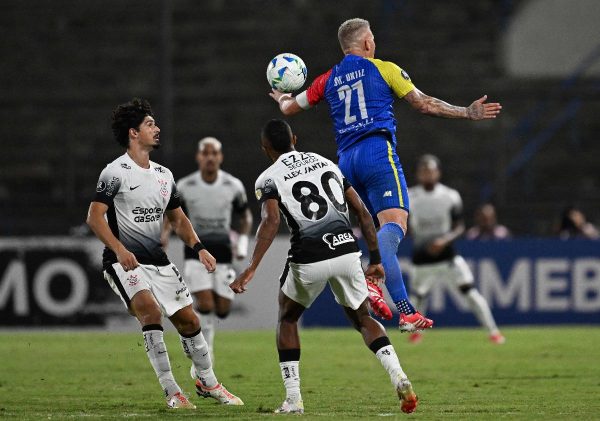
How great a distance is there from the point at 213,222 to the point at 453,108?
216 inches

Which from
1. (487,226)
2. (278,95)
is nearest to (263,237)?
(278,95)

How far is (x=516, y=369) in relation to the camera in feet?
42.5

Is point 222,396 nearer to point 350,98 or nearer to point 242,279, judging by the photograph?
point 242,279

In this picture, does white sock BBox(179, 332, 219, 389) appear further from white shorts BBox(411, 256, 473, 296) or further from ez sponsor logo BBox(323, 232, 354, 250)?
white shorts BBox(411, 256, 473, 296)

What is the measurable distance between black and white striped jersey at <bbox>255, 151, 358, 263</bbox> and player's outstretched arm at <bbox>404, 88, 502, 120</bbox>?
117 centimetres

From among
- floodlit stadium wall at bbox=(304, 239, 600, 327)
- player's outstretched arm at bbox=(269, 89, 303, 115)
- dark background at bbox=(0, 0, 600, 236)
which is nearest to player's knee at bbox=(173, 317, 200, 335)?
player's outstretched arm at bbox=(269, 89, 303, 115)

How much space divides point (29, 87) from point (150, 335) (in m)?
16.1

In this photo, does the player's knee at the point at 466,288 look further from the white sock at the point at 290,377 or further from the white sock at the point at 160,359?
the white sock at the point at 290,377

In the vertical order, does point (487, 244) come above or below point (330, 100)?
below

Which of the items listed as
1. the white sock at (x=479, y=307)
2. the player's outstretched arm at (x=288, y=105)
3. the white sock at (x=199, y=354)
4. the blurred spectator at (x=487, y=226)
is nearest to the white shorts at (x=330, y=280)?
the white sock at (x=199, y=354)

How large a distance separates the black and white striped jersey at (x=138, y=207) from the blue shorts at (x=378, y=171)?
1.48 metres

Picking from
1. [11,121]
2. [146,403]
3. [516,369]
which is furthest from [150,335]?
[11,121]

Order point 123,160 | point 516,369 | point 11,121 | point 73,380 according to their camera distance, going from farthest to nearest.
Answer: point 11,121, point 516,369, point 73,380, point 123,160

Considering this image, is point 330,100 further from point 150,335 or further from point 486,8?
point 486,8
